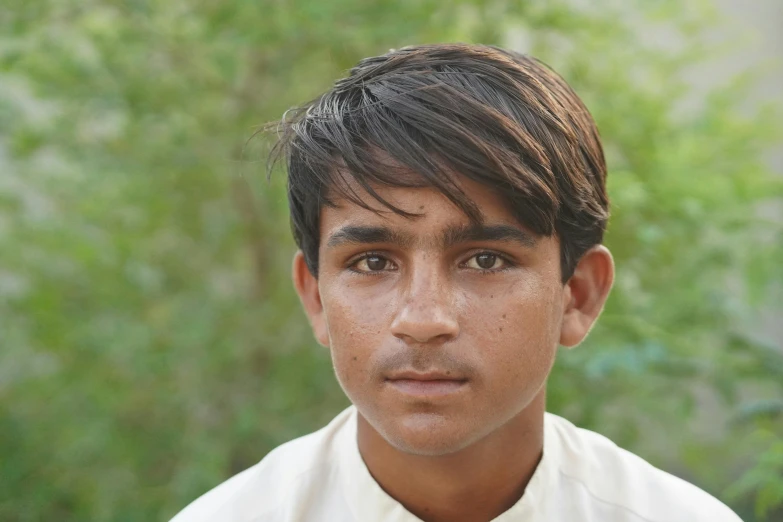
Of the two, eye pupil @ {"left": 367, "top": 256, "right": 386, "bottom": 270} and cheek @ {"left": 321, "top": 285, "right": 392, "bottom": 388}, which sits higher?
eye pupil @ {"left": 367, "top": 256, "right": 386, "bottom": 270}

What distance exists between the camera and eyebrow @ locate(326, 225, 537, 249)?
1655 mm

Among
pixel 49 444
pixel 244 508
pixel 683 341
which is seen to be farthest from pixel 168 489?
pixel 683 341

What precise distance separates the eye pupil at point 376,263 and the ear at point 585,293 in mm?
403

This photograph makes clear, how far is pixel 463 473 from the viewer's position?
1855mm

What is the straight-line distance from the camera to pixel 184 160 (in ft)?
11.6

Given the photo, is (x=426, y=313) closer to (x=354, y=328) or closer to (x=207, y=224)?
(x=354, y=328)

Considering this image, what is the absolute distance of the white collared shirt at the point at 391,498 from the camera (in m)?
1.89

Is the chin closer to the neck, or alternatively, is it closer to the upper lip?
the upper lip

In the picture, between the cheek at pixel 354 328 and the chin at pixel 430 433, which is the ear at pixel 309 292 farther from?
the chin at pixel 430 433

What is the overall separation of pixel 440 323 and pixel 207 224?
238 centimetres

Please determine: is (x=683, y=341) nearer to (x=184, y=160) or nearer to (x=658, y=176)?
(x=658, y=176)

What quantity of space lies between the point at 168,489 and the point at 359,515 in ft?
5.79

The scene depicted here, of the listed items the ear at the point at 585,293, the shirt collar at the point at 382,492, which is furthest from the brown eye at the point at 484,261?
the shirt collar at the point at 382,492

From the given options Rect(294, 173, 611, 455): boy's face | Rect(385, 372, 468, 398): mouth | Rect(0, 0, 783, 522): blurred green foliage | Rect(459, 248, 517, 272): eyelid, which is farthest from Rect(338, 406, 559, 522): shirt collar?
Rect(0, 0, 783, 522): blurred green foliage
